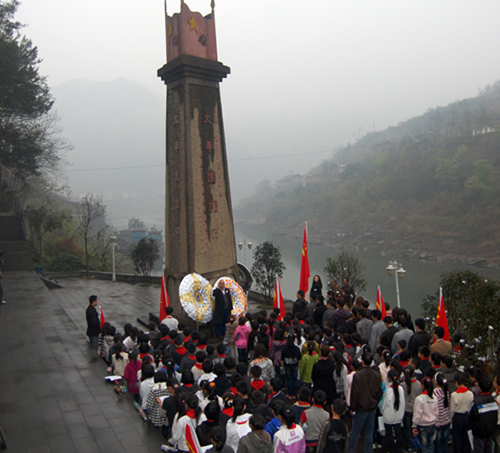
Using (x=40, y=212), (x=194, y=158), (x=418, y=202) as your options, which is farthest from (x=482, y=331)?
(x=418, y=202)

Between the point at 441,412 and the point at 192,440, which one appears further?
the point at 441,412

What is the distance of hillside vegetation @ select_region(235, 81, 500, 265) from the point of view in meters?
38.2

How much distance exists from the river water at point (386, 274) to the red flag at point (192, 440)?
1920cm

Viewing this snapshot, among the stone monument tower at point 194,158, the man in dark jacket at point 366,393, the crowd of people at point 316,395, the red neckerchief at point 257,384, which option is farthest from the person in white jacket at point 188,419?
→ the stone monument tower at point 194,158

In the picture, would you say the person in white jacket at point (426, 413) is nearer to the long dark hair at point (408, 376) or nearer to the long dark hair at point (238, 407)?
the long dark hair at point (408, 376)

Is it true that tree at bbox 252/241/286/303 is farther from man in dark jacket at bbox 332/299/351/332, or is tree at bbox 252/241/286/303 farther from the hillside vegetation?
the hillside vegetation

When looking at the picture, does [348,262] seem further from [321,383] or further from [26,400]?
[26,400]

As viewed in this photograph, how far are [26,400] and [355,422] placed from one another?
11.8ft

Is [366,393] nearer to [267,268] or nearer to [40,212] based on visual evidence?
[267,268]

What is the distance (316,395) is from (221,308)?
449cm

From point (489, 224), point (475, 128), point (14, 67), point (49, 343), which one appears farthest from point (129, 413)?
point (475, 128)

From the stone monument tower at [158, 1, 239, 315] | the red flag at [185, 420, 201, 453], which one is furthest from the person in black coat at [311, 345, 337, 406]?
the stone monument tower at [158, 1, 239, 315]

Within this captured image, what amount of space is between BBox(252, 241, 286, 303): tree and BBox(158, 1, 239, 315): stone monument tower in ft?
10.7

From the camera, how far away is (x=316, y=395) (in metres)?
3.37
